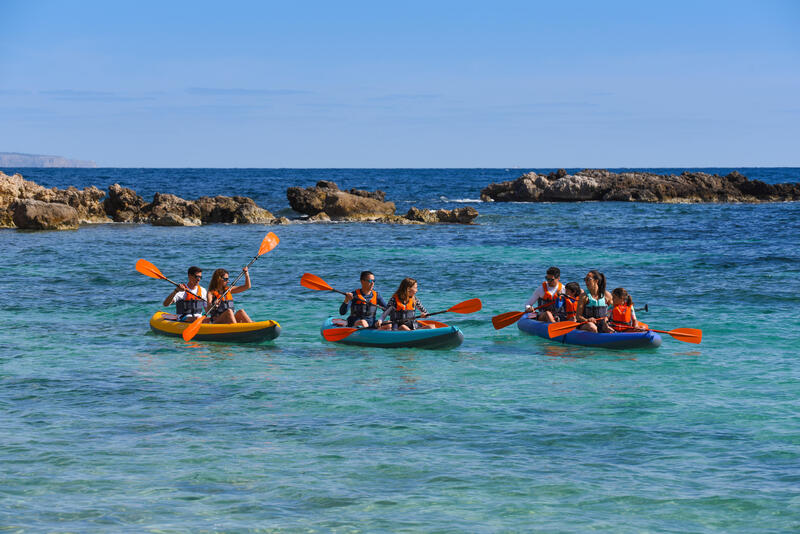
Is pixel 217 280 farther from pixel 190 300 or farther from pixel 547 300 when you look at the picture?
pixel 547 300

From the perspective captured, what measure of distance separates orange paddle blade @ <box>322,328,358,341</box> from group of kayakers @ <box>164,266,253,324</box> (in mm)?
1337

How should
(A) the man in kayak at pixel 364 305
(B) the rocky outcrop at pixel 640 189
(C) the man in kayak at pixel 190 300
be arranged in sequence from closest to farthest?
(A) the man in kayak at pixel 364 305
(C) the man in kayak at pixel 190 300
(B) the rocky outcrop at pixel 640 189

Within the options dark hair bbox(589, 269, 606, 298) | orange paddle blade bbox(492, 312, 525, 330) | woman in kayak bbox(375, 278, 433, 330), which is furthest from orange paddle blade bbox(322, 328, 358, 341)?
dark hair bbox(589, 269, 606, 298)

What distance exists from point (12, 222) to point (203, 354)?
1071 inches

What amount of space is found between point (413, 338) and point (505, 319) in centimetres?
233

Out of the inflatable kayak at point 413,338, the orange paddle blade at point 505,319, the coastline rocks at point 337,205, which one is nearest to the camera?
the inflatable kayak at point 413,338

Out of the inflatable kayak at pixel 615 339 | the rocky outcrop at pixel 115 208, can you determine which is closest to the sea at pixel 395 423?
the inflatable kayak at pixel 615 339

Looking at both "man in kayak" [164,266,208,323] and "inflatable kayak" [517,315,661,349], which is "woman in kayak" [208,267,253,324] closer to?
"man in kayak" [164,266,208,323]

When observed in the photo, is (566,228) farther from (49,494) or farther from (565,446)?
(49,494)

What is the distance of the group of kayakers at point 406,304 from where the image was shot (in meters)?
13.6

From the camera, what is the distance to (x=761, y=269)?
79.1 ft

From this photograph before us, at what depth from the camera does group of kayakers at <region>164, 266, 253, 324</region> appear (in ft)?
46.6

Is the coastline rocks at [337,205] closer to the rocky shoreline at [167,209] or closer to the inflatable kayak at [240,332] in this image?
the rocky shoreline at [167,209]

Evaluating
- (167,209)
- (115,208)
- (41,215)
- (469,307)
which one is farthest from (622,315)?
(115,208)
